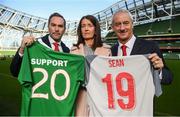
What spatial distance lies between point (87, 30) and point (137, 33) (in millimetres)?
59875

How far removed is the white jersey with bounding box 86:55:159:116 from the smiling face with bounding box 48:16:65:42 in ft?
2.55

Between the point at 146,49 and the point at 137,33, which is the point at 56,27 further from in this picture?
the point at 137,33

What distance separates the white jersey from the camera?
4195 millimetres

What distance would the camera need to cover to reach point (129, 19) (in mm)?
4234

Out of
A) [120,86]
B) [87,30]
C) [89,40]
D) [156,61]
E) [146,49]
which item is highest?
[87,30]

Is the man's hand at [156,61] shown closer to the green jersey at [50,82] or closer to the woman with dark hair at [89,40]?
the woman with dark hair at [89,40]

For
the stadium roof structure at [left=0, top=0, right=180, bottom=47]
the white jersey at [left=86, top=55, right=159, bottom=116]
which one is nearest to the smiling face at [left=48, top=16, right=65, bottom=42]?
the white jersey at [left=86, top=55, right=159, bottom=116]

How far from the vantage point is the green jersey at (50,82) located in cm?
436

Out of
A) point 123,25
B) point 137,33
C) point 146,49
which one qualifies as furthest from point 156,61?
point 137,33

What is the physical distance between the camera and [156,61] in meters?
4.04

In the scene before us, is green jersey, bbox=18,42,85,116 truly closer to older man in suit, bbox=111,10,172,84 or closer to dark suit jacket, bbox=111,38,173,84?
older man in suit, bbox=111,10,172,84

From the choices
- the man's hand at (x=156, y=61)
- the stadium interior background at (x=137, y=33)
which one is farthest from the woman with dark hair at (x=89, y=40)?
the stadium interior background at (x=137, y=33)

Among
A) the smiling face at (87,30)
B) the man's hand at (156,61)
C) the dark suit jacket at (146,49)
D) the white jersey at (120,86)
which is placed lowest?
the white jersey at (120,86)

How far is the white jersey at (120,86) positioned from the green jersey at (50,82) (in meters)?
0.17
